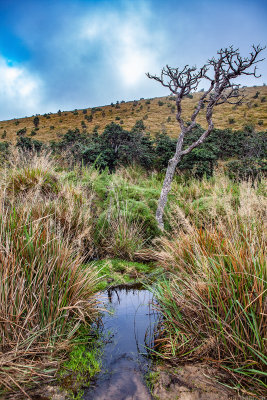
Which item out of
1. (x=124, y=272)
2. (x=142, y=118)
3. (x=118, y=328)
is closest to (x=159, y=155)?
(x=124, y=272)

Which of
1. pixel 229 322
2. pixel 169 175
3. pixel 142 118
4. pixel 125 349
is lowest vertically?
pixel 125 349

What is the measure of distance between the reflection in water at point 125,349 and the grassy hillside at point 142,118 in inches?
1092

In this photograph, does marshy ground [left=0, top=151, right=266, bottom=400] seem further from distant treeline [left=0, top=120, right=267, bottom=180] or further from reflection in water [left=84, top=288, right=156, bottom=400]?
distant treeline [left=0, top=120, right=267, bottom=180]

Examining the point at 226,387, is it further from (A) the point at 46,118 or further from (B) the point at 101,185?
(A) the point at 46,118

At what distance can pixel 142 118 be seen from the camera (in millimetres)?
38719

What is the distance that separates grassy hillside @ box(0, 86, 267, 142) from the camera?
31859 millimetres

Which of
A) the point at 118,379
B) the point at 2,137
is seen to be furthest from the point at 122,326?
the point at 2,137

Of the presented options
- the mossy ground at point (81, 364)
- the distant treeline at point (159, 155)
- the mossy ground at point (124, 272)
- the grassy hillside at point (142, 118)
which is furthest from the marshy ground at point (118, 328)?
the grassy hillside at point (142, 118)

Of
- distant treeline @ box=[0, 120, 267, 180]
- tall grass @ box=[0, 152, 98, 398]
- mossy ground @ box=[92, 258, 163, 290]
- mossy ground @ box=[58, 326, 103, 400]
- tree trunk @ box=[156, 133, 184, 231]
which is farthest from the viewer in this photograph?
distant treeline @ box=[0, 120, 267, 180]

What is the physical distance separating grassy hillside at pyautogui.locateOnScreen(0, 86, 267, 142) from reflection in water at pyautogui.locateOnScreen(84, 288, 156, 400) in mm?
27741

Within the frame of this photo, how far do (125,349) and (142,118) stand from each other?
3938 centimetres

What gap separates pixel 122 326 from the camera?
8.91 ft

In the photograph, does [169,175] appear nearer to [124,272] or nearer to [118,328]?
[124,272]

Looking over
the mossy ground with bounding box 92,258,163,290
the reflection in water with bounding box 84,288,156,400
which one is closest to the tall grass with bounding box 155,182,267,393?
the reflection in water with bounding box 84,288,156,400
